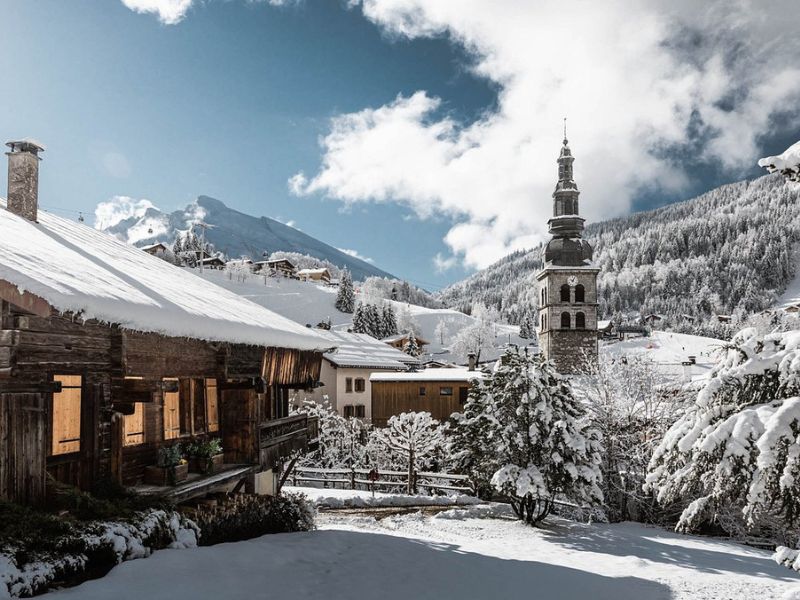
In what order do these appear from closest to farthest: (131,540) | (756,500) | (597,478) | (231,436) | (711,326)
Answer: (756,500)
(131,540)
(231,436)
(597,478)
(711,326)

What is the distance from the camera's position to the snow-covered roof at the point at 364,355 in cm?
3812

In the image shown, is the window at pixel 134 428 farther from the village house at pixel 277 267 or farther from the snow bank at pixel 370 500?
the village house at pixel 277 267

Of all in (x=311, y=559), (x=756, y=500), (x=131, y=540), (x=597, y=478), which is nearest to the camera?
(x=756, y=500)

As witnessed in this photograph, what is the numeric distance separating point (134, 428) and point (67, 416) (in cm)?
216

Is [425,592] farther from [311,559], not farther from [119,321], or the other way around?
[119,321]

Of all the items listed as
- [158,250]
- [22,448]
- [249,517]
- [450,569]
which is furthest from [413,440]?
[158,250]

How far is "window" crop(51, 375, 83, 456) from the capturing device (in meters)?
8.61

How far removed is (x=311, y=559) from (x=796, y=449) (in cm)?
843

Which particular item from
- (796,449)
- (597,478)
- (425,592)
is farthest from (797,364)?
(597,478)

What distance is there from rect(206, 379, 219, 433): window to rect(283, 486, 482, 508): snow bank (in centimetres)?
909

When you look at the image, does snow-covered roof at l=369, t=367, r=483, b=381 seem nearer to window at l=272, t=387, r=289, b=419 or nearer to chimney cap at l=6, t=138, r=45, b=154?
window at l=272, t=387, r=289, b=419

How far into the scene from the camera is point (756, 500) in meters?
5.89

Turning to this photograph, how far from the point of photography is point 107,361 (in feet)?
30.5

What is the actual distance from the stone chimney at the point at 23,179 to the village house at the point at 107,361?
0.07ft
